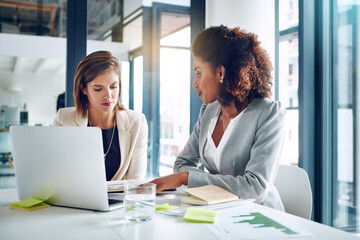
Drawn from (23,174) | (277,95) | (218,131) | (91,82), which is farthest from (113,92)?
(277,95)

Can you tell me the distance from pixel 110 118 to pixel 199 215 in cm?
128

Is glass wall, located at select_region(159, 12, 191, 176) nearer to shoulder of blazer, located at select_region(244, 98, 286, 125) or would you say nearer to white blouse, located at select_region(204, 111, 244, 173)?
white blouse, located at select_region(204, 111, 244, 173)

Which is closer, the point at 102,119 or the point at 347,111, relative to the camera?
the point at 102,119

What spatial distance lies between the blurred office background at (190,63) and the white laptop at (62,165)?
1578mm

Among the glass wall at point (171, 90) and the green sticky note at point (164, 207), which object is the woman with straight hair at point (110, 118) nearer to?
the green sticky note at point (164, 207)

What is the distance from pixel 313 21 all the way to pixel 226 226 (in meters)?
2.42

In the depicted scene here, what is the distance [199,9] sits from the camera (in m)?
3.09

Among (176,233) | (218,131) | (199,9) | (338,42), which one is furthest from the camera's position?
(199,9)

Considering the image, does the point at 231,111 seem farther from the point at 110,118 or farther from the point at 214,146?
the point at 110,118

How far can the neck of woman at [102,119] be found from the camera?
2.16 meters

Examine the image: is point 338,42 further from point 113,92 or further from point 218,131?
point 113,92

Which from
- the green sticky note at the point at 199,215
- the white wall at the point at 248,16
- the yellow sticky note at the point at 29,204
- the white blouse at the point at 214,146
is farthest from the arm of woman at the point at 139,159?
the white wall at the point at 248,16

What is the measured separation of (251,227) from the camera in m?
0.93

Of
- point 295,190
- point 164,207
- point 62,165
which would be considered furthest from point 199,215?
point 295,190
